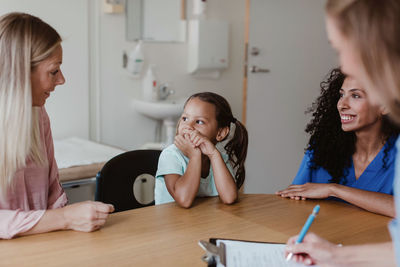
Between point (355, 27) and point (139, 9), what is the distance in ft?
9.54

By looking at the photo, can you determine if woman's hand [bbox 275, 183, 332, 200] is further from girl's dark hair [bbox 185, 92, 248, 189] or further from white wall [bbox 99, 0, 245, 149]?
white wall [bbox 99, 0, 245, 149]

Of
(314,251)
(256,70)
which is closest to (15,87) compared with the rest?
(314,251)

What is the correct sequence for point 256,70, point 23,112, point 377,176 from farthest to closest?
point 256,70, point 377,176, point 23,112

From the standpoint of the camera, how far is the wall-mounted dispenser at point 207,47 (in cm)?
363

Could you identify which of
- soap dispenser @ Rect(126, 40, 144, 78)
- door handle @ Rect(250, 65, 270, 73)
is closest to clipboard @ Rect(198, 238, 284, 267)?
soap dispenser @ Rect(126, 40, 144, 78)

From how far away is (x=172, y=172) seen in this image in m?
1.55

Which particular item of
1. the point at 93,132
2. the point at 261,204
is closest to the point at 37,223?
the point at 261,204

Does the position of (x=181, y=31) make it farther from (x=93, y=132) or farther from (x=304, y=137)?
(x=304, y=137)

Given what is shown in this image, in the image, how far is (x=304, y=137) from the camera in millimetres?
3764

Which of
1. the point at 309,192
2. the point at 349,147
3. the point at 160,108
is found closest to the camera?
the point at 309,192

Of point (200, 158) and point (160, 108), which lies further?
point (160, 108)

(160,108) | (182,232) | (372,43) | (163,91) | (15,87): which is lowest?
(182,232)

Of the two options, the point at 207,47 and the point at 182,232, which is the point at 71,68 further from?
the point at 182,232

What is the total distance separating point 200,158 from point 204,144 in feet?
0.21
